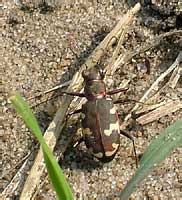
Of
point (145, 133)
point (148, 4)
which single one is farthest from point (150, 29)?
point (145, 133)

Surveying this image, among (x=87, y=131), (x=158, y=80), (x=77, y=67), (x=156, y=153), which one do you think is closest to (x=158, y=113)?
(x=158, y=80)

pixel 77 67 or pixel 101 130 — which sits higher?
pixel 77 67

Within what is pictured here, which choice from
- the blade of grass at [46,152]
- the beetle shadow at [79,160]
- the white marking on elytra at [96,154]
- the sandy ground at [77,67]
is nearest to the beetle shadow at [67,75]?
the sandy ground at [77,67]

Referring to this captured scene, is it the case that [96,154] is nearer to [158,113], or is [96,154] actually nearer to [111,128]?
[111,128]

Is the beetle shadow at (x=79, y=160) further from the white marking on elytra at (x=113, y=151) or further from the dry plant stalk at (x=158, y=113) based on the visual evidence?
the dry plant stalk at (x=158, y=113)

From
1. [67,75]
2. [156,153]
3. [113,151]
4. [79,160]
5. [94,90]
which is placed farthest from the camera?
[67,75]

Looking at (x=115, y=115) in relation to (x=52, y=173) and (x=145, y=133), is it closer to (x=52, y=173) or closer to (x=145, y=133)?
(x=145, y=133)
